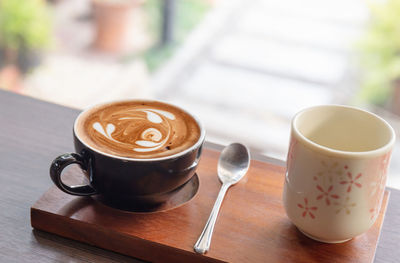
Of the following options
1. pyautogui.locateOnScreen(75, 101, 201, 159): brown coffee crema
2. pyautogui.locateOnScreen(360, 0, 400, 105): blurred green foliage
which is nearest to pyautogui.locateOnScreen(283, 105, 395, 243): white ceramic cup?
pyautogui.locateOnScreen(75, 101, 201, 159): brown coffee crema

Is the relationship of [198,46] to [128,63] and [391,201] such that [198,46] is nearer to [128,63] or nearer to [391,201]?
[128,63]

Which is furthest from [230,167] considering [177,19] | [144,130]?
[177,19]

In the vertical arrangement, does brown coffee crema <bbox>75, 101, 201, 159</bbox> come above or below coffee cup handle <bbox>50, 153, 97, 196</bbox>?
above

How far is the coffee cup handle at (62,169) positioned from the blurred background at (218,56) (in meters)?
1.39

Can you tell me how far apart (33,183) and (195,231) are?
0.76ft

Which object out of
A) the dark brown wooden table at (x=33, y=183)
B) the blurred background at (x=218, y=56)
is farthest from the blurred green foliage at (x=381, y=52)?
the dark brown wooden table at (x=33, y=183)

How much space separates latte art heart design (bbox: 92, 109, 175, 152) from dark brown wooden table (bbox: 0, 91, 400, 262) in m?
0.12

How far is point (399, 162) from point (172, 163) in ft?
5.17

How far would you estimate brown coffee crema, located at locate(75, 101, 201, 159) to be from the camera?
58 cm

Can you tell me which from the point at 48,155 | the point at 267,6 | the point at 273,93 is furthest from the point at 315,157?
the point at 267,6

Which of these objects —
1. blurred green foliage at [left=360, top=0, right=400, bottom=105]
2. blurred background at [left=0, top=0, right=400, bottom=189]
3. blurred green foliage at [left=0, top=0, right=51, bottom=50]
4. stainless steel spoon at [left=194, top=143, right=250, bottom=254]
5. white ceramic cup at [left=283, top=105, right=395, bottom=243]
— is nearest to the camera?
white ceramic cup at [left=283, top=105, right=395, bottom=243]

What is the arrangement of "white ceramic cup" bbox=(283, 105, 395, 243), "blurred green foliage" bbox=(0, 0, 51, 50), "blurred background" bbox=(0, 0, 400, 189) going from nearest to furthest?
"white ceramic cup" bbox=(283, 105, 395, 243) < "blurred background" bbox=(0, 0, 400, 189) < "blurred green foliage" bbox=(0, 0, 51, 50)

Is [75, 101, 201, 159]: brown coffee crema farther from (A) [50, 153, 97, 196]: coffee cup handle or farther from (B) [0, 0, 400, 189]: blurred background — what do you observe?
(B) [0, 0, 400, 189]: blurred background

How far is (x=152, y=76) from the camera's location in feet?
7.96
